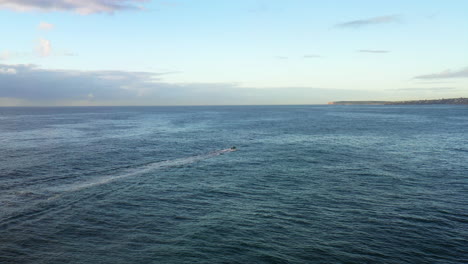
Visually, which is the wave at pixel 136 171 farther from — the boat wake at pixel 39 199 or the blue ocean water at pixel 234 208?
the blue ocean water at pixel 234 208

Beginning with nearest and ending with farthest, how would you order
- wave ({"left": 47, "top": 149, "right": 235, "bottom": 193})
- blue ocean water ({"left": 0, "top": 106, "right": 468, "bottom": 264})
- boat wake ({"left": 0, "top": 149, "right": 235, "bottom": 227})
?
blue ocean water ({"left": 0, "top": 106, "right": 468, "bottom": 264}) < boat wake ({"left": 0, "top": 149, "right": 235, "bottom": 227}) < wave ({"left": 47, "top": 149, "right": 235, "bottom": 193})

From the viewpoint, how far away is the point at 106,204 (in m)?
38.4

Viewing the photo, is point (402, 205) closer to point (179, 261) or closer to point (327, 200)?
point (327, 200)

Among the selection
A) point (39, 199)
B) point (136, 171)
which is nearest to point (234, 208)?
point (39, 199)

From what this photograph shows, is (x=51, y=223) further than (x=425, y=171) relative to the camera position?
No

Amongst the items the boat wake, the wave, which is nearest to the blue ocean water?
the boat wake

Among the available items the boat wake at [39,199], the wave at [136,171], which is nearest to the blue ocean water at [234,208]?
the boat wake at [39,199]

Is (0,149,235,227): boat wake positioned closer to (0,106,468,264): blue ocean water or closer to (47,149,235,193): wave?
(47,149,235,193): wave

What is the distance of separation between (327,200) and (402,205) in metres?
8.13

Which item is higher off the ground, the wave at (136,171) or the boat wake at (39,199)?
the wave at (136,171)

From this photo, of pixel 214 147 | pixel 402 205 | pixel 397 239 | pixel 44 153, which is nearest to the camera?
pixel 397 239

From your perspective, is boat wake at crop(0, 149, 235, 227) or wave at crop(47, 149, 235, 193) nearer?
boat wake at crop(0, 149, 235, 227)

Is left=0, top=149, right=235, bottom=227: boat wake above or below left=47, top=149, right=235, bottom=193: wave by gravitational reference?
below

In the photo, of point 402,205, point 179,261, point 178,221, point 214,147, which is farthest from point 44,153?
point 402,205
